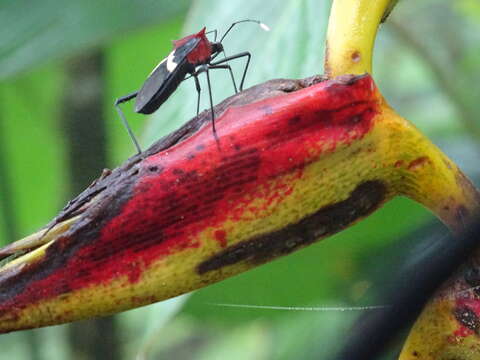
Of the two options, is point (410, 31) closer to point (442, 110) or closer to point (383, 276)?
point (442, 110)

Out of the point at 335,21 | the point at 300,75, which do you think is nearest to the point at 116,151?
the point at 300,75

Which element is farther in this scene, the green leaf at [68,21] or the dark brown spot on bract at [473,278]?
the green leaf at [68,21]

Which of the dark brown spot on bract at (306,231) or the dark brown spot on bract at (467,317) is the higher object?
the dark brown spot on bract at (306,231)

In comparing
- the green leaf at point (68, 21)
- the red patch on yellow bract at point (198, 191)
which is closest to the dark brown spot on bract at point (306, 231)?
the red patch on yellow bract at point (198, 191)

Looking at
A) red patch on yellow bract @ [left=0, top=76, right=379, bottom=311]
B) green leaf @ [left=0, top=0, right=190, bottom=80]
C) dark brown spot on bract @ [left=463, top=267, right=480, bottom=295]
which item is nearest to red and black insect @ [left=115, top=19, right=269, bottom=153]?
red patch on yellow bract @ [left=0, top=76, right=379, bottom=311]

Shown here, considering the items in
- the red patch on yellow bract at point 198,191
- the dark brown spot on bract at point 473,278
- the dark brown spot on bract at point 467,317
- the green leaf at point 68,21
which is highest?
the green leaf at point 68,21

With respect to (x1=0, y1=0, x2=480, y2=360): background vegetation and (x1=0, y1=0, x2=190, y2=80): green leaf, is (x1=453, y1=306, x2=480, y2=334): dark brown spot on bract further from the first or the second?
(x1=0, y1=0, x2=190, y2=80): green leaf

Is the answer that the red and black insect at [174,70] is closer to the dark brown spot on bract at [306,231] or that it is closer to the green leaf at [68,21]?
the dark brown spot on bract at [306,231]

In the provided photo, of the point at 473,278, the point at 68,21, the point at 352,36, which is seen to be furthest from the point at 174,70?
the point at 68,21
